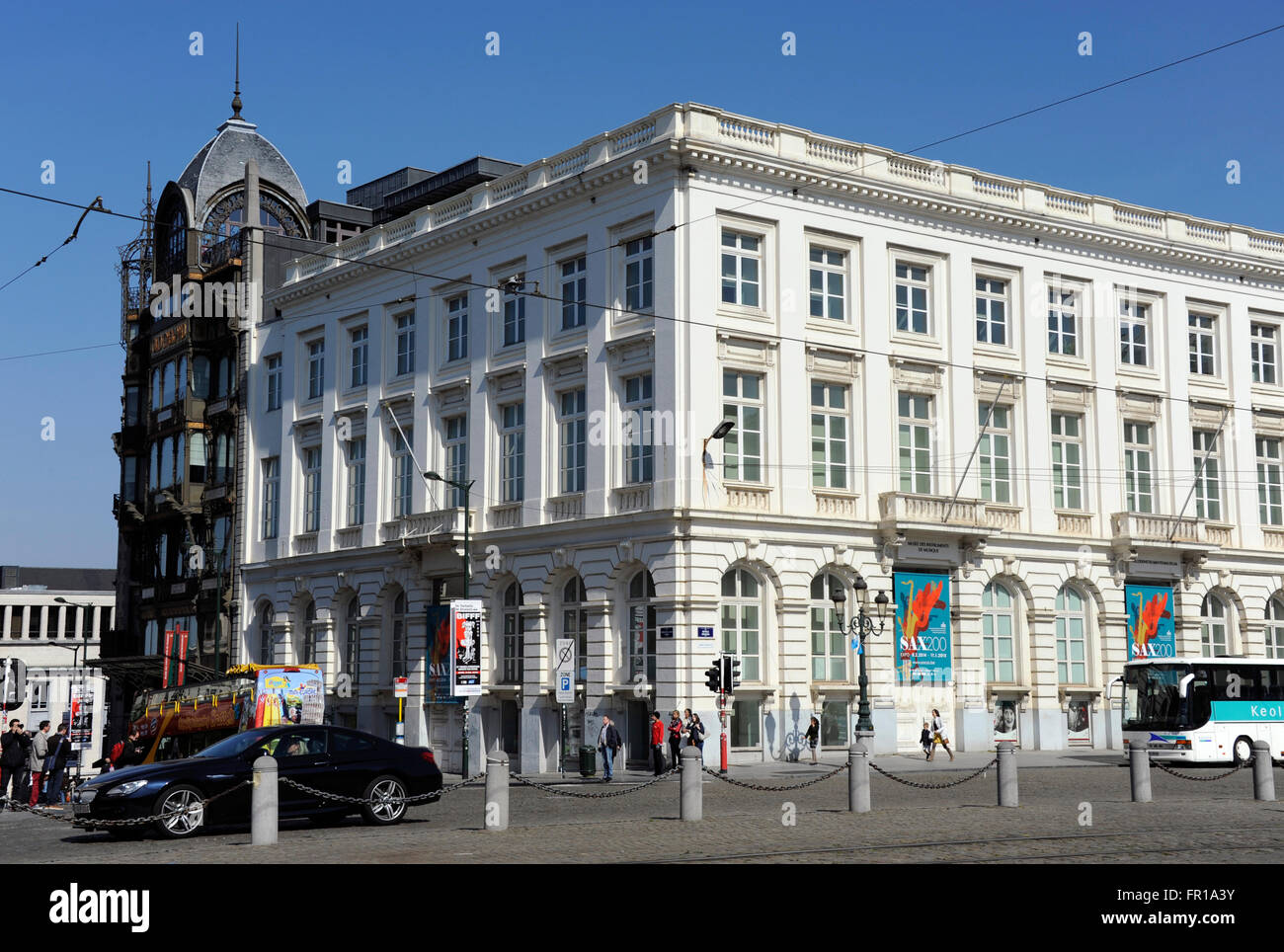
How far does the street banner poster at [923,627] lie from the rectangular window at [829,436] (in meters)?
3.51

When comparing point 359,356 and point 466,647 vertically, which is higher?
point 359,356

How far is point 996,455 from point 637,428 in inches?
477

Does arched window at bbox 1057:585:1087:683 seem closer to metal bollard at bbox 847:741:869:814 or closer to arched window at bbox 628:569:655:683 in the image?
arched window at bbox 628:569:655:683

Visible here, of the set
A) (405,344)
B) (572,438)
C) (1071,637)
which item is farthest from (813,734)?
(405,344)

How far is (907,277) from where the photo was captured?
4538 centimetres

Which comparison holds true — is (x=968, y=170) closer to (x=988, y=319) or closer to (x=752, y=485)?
(x=988, y=319)

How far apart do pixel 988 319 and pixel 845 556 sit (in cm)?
992

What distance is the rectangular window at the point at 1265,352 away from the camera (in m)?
52.9

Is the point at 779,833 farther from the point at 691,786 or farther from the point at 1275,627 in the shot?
the point at 1275,627

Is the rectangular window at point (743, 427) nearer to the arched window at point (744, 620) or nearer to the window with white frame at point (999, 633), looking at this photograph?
the arched window at point (744, 620)

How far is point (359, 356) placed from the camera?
2132 inches

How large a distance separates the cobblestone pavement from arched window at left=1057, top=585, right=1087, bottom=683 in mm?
17332

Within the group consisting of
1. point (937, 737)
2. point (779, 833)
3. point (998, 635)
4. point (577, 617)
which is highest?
point (577, 617)
